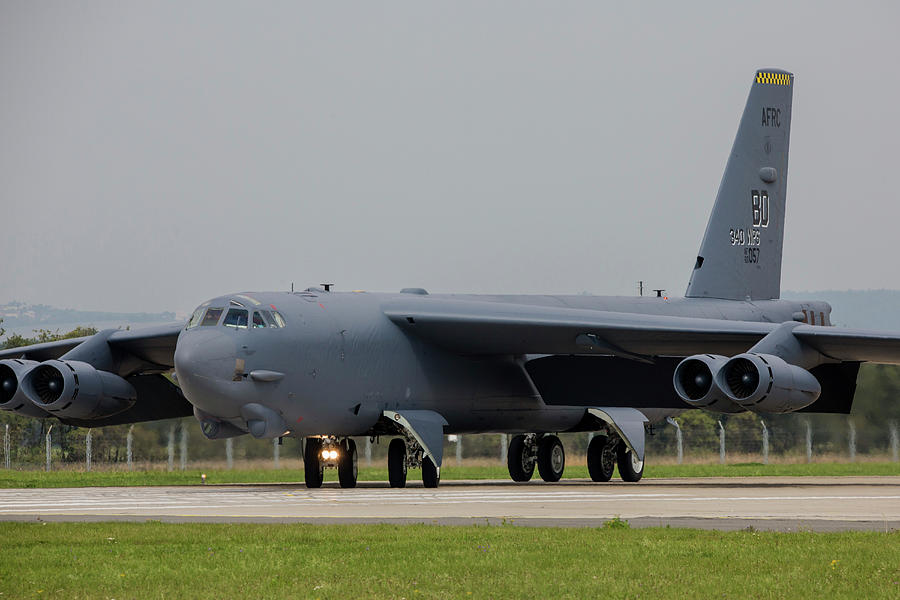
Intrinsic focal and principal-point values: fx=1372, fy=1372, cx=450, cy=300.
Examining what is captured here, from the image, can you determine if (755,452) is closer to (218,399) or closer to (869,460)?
(869,460)

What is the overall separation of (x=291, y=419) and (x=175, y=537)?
938 centimetres

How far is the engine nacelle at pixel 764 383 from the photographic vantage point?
21750mm

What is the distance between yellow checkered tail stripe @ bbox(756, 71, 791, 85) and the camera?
31750mm

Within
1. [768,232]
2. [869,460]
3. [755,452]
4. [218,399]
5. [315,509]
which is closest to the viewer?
[315,509]

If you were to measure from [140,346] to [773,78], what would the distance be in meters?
15.8

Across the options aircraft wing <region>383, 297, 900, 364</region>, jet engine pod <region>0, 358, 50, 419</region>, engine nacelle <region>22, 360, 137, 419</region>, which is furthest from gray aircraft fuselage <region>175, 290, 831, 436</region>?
jet engine pod <region>0, 358, 50, 419</region>

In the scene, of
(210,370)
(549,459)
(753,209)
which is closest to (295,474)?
(549,459)

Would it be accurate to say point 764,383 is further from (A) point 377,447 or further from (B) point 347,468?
(A) point 377,447

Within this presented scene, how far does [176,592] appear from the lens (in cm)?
911

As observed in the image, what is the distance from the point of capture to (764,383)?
21641 mm

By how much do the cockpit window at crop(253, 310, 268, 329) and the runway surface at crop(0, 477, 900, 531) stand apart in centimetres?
259

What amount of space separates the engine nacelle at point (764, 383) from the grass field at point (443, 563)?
9.34m

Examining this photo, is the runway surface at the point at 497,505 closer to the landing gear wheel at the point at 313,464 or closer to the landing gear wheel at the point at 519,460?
the landing gear wheel at the point at 313,464

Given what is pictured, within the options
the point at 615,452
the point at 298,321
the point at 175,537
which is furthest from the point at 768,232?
the point at 175,537
